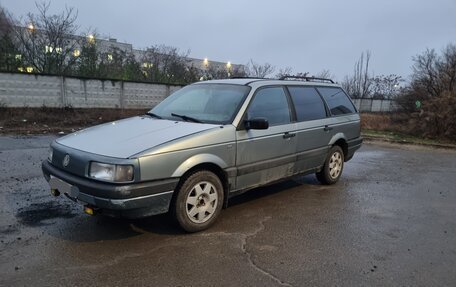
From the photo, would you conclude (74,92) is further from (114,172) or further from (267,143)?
(114,172)

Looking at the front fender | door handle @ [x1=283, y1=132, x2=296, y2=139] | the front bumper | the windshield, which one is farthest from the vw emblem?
door handle @ [x1=283, y1=132, x2=296, y2=139]

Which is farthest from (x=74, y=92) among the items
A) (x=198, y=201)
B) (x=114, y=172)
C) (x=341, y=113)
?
(x=114, y=172)

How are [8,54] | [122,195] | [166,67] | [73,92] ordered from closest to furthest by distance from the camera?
1. [122,195]
2. [73,92]
3. [8,54]
4. [166,67]

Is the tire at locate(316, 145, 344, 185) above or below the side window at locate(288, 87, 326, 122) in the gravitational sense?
below

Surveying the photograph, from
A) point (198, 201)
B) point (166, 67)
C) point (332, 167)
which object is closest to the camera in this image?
point (198, 201)

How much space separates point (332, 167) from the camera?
6.48 m

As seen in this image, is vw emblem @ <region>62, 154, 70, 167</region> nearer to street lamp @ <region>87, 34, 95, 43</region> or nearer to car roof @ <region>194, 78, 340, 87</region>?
car roof @ <region>194, 78, 340, 87</region>

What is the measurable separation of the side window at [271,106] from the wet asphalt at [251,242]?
50.6 inches

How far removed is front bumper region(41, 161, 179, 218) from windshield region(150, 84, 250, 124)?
1.13 meters

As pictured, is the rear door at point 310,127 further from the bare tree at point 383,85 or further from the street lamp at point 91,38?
the bare tree at point 383,85

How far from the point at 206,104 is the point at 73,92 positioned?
13.5 metres

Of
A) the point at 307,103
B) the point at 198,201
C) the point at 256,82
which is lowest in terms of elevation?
the point at 198,201

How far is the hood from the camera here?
12.1 feet

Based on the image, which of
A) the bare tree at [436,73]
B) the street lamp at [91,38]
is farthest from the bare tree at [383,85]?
the street lamp at [91,38]
